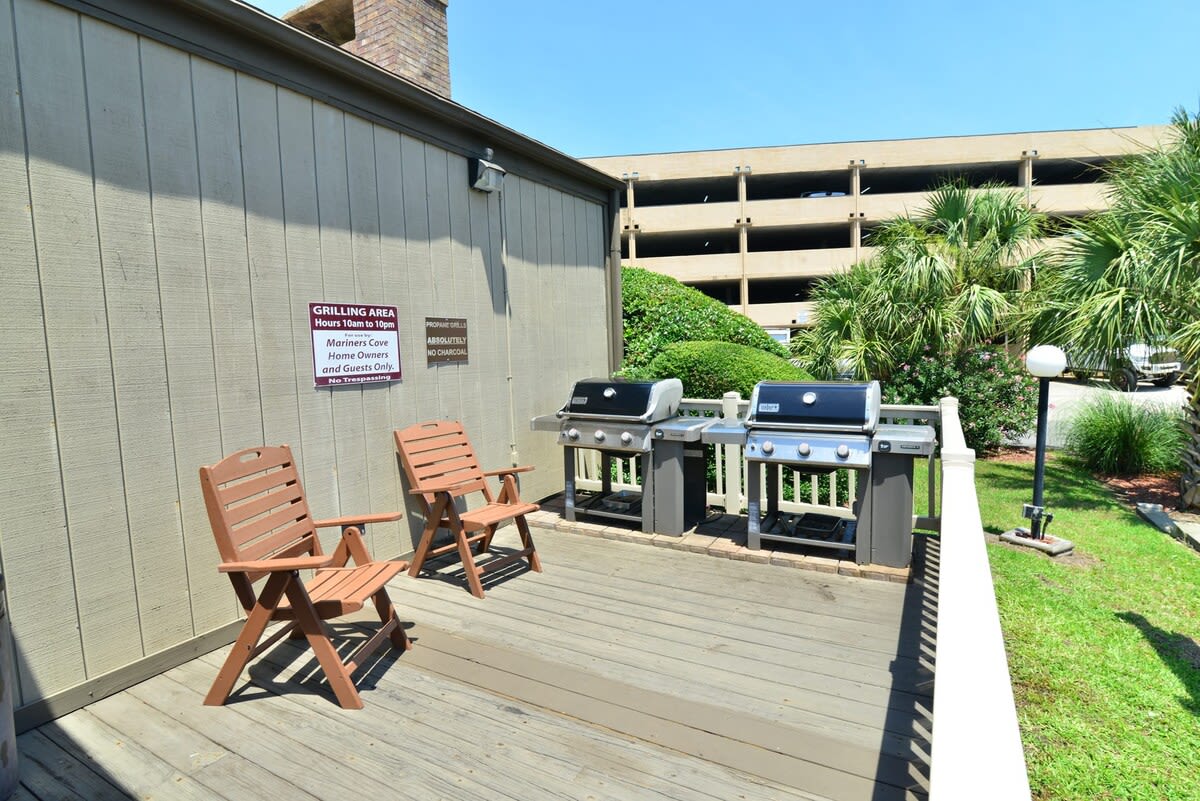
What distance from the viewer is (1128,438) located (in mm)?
8250

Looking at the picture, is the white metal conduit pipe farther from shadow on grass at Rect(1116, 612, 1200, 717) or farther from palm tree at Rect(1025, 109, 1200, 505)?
palm tree at Rect(1025, 109, 1200, 505)

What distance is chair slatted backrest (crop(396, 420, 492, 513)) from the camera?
401 centimetres

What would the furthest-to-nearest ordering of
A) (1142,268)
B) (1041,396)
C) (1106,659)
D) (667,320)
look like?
1. (667,320)
2. (1142,268)
3. (1041,396)
4. (1106,659)

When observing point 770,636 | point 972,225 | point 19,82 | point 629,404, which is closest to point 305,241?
point 19,82

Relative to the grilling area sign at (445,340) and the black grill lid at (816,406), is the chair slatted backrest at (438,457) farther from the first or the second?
the black grill lid at (816,406)

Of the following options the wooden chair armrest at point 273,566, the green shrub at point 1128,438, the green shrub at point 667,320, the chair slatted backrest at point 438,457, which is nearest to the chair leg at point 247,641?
the wooden chair armrest at point 273,566

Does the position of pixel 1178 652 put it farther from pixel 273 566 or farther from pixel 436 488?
pixel 273 566

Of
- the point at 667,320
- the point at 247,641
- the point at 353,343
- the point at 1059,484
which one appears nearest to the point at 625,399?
the point at 353,343

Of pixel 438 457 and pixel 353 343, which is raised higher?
pixel 353 343

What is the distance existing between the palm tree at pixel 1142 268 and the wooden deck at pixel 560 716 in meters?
4.40

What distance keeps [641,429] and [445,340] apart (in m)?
1.57

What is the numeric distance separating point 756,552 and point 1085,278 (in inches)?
204

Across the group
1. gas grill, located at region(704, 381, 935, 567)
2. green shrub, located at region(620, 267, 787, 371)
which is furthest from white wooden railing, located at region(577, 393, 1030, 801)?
green shrub, located at region(620, 267, 787, 371)

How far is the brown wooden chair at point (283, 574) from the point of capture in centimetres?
250
